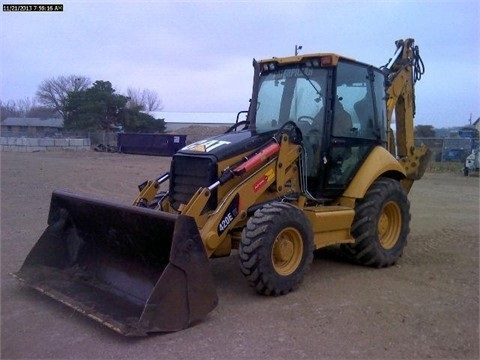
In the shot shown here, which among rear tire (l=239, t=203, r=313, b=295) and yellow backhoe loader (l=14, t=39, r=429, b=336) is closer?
yellow backhoe loader (l=14, t=39, r=429, b=336)

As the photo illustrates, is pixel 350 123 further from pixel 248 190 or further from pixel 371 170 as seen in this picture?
pixel 248 190

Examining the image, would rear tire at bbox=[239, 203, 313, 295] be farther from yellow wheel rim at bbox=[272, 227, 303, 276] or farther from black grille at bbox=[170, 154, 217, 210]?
black grille at bbox=[170, 154, 217, 210]

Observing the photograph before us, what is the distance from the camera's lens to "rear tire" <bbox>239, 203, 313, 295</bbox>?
5410 millimetres

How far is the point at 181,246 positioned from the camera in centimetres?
479

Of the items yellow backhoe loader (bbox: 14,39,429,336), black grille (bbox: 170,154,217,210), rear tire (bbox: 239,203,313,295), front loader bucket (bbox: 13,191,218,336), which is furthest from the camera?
black grille (bbox: 170,154,217,210)

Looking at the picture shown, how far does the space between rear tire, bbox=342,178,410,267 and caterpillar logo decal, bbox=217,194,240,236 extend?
6.26 feet

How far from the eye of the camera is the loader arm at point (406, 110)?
851cm

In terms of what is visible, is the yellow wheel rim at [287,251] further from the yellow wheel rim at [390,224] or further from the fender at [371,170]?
the yellow wheel rim at [390,224]

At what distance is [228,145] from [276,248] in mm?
1296

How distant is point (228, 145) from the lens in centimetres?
612

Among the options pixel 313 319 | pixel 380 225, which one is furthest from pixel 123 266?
pixel 380 225

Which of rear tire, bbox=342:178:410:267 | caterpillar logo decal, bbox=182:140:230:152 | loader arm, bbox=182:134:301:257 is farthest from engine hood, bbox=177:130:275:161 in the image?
rear tire, bbox=342:178:410:267

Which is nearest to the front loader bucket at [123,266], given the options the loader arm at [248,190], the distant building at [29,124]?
the loader arm at [248,190]

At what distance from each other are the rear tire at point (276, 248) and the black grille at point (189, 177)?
25.7 inches
